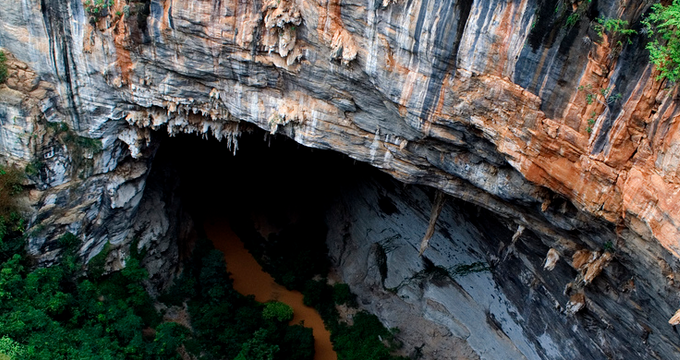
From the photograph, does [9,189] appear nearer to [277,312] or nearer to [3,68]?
[3,68]

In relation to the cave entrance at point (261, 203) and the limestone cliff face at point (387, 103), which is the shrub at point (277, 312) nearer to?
the cave entrance at point (261, 203)

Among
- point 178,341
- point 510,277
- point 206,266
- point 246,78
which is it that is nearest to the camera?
point 246,78

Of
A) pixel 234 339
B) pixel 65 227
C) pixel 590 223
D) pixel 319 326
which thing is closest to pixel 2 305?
pixel 65 227

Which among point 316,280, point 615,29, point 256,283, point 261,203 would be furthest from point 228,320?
point 615,29

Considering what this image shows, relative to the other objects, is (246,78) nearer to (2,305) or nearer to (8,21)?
(8,21)

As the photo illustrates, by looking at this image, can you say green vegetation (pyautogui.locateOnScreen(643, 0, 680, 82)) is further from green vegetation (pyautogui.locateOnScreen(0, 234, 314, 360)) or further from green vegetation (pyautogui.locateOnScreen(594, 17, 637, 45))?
green vegetation (pyautogui.locateOnScreen(0, 234, 314, 360))

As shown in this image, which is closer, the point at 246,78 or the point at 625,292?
the point at 625,292
